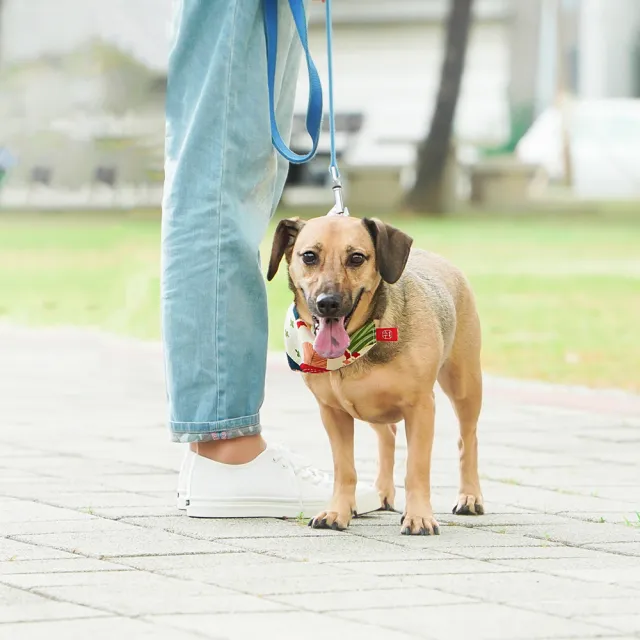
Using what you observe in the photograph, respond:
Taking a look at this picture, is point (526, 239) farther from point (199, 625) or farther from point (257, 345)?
point (199, 625)

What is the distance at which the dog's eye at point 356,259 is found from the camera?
3.74 metres

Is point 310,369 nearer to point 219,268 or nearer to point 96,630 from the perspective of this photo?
point 219,268

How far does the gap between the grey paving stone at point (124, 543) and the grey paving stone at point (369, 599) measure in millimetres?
554

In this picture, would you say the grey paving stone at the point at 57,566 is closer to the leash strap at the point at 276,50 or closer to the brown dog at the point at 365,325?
the brown dog at the point at 365,325

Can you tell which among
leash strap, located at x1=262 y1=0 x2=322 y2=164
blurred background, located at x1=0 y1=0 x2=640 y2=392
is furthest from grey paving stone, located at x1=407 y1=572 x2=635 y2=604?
blurred background, located at x1=0 y1=0 x2=640 y2=392

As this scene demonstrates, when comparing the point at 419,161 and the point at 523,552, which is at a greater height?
the point at 523,552

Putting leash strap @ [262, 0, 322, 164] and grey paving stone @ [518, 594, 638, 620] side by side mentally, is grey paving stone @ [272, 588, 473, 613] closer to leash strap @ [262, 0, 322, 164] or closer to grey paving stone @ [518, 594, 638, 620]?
grey paving stone @ [518, 594, 638, 620]

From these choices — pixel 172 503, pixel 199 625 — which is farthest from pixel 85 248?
pixel 199 625

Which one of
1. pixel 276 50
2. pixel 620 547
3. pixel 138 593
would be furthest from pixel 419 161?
pixel 138 593

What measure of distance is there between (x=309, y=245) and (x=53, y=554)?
107 centimetres

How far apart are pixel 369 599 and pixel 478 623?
0.29 m

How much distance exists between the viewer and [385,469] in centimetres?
425

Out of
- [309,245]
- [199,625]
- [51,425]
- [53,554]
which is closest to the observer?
[199,625]

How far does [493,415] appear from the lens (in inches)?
246
